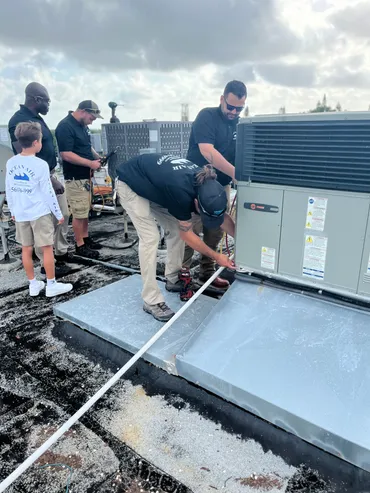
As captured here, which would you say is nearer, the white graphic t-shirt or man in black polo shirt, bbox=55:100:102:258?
the white graphic t-shirt

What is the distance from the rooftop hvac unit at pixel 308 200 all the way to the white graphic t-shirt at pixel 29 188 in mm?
1743

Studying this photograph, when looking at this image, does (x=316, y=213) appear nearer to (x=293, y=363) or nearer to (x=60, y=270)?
(x=293, y=363)

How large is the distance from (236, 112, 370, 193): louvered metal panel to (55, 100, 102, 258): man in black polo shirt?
2372 mm

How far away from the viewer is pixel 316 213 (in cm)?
219

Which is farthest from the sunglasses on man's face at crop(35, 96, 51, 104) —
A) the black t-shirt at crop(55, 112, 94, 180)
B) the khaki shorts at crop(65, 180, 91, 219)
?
the khaki shorts at crop(65, 180, 91, 219)

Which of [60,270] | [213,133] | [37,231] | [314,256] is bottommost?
[60,270]

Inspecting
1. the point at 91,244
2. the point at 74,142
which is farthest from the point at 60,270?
the point at 74,142

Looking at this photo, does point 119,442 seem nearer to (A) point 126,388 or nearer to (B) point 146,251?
(A) point 126,388

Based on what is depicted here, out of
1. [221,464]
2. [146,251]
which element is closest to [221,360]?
[221,464]

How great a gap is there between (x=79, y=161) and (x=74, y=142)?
0.23m

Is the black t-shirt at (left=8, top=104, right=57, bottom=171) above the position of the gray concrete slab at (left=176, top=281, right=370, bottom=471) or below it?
above

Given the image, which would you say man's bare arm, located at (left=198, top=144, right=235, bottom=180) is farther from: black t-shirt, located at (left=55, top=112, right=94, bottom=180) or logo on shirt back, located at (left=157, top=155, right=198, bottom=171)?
black t-shirt, located at (left=55, top=112, right=94, bottom=180)

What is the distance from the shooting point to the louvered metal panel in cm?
198

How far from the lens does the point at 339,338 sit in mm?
2055
